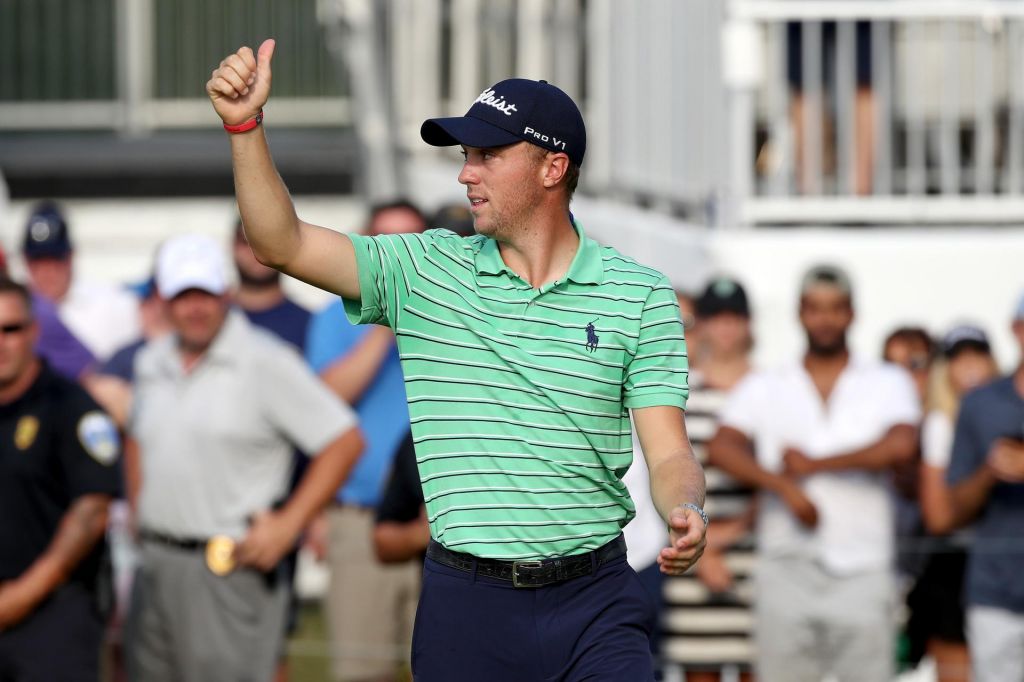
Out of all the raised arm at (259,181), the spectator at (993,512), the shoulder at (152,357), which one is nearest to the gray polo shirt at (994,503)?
the spectator at (993,512)

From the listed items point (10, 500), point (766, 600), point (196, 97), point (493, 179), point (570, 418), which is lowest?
point (766, 600)

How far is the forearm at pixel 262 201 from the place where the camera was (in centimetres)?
415

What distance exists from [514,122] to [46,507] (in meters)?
3.09

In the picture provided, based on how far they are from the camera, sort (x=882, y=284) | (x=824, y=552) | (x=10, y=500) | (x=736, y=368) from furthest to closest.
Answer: (x=882, y=284), (x=736, y=368), (x=824, y=552), (x=10, y=500)

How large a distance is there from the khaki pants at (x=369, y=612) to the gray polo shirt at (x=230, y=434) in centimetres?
57

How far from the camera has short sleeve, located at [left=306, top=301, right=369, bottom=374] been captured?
310 inches

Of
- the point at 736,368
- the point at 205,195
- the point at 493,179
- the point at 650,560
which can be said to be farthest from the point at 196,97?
the point at 493,179

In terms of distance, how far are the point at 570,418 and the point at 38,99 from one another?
1153 centimetres

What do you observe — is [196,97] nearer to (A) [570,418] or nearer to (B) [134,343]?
(B) [134,343]

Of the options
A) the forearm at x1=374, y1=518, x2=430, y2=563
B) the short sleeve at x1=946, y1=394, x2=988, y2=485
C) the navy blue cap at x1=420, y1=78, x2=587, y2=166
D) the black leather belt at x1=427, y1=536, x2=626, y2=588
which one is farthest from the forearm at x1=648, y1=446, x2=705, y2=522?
the short sleeve at x1=946, y1=394, x2=988, y2=485

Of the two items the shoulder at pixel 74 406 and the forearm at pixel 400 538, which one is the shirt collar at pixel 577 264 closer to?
the forearm at pixel 400 538

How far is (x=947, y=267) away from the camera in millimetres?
10367

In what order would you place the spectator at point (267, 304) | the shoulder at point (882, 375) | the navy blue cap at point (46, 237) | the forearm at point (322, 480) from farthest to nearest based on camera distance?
1. the navy blue cap at point (46, 237)
2. the spectator at point (267, 304)
3. the shoulder at point (882, 375)
4. the forearm at point (322, 480)

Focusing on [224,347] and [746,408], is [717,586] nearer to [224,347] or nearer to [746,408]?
[746,408]
